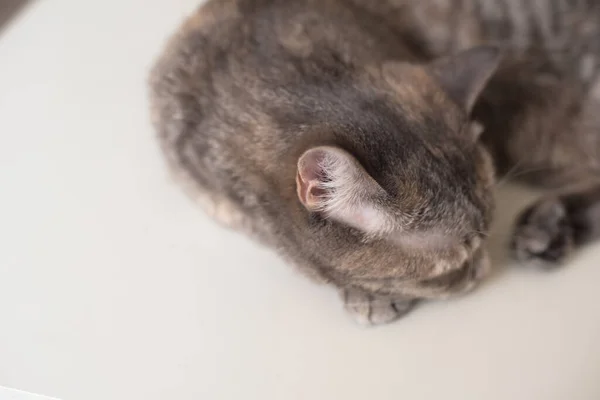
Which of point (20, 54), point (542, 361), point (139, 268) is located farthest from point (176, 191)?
point (542, 361)

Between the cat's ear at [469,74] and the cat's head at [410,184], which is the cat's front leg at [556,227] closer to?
the cat's head at [410,184]

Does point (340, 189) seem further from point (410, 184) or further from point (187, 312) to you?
point (187, 312)

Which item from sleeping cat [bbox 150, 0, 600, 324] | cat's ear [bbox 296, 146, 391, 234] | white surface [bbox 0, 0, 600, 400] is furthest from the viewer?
white surface [bbox 0, 0, 600, 400]

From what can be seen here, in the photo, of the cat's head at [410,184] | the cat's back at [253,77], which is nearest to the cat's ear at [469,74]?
the cat's head at [410,184]

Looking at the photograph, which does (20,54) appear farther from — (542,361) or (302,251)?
(542,361)

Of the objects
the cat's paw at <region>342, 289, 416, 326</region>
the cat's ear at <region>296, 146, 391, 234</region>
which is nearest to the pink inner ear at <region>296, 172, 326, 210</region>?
the cat's ear at <region>296, 146, 391, 234</region>

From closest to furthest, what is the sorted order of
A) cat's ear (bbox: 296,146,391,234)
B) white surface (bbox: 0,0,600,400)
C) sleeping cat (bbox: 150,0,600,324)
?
cat's ear (bbox: 296,146,391,234)
sleeping cat (bbox: 150,0,600,324)
white surface (bbox: 0,0,600,400)

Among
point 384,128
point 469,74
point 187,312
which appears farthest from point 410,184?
point 187,312

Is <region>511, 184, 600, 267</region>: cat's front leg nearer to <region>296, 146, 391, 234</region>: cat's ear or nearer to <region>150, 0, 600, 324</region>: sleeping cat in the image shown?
<region>150, 0, 600, 324</region>: sleeping cat
